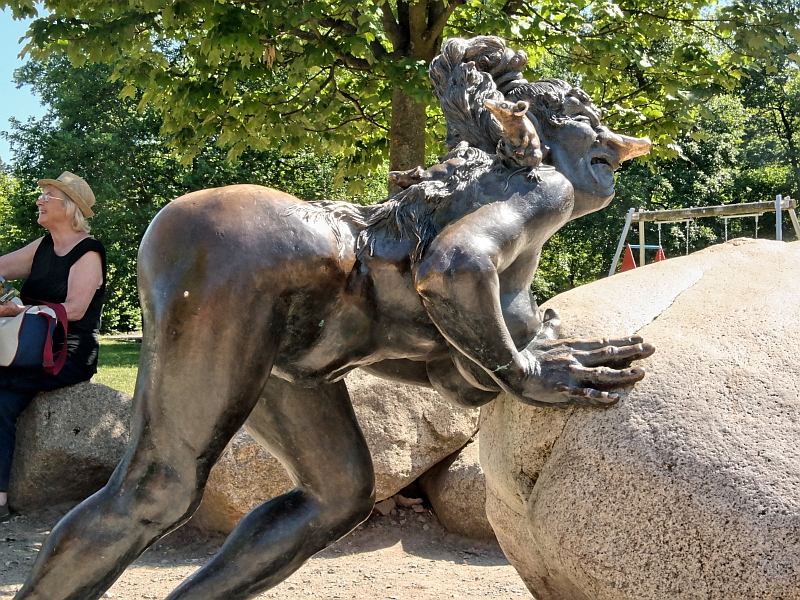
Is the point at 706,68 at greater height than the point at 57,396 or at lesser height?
greater

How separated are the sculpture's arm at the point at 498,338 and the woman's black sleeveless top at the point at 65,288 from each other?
3793mm

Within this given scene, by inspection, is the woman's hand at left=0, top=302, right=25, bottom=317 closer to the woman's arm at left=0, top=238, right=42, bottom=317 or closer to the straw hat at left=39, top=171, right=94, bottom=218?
the woman's arm at left=0, top=238, right=42, bottom=317

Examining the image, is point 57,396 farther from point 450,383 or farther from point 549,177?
point 549,177

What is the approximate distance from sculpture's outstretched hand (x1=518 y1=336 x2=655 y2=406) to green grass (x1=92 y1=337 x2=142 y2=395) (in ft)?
21.0

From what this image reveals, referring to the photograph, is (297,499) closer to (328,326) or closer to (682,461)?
(328,326)

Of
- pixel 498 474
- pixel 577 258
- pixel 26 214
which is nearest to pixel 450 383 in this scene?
pixel 498 474

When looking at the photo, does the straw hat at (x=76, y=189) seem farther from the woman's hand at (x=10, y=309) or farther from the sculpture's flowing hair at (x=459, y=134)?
the sculpture's flowing hair at (x=459, y=134)

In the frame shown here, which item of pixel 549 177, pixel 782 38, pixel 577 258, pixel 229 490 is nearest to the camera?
pixel 549 177

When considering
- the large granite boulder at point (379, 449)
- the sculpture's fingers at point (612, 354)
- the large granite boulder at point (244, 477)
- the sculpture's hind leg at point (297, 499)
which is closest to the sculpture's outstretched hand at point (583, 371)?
the sculpture's fingers at point (612, 354)

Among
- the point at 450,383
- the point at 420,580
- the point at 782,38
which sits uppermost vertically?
the point at 782,38

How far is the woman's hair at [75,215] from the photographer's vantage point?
580 centimetres

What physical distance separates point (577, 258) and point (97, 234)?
13967mm

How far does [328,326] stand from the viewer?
267 cm

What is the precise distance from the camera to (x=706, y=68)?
27.6ft
